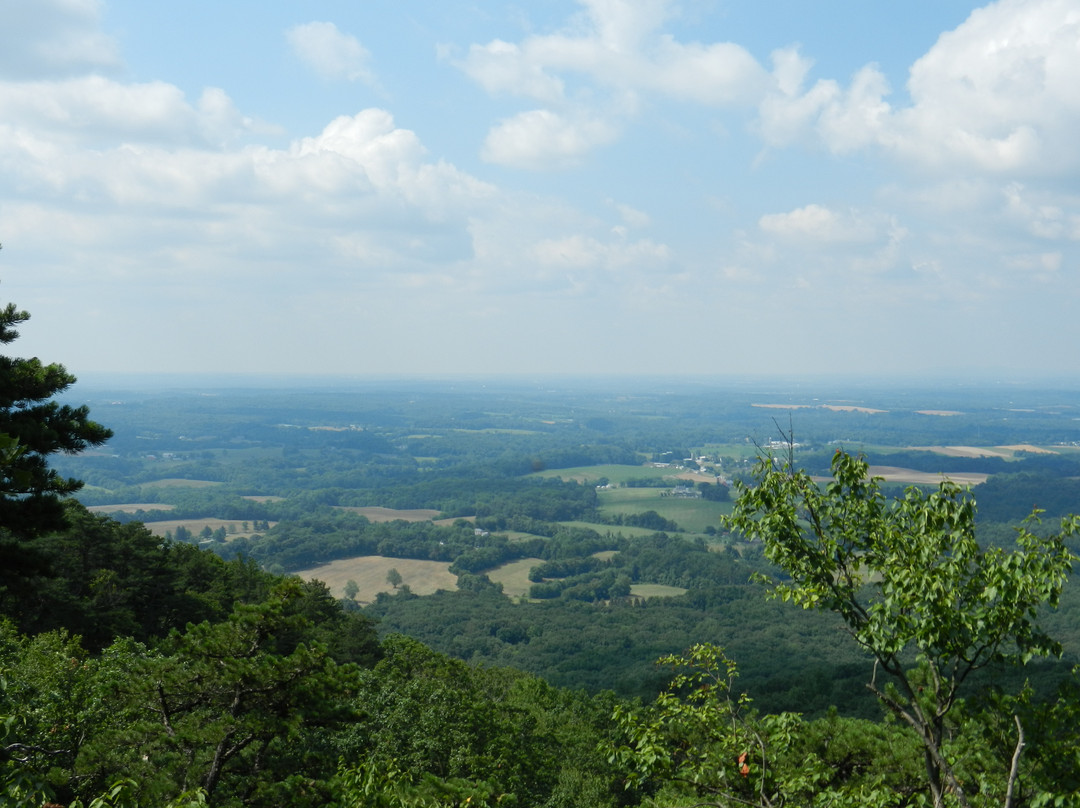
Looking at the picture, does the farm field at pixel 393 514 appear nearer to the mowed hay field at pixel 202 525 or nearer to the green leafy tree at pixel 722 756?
the mowed hay field at pixel 202 525

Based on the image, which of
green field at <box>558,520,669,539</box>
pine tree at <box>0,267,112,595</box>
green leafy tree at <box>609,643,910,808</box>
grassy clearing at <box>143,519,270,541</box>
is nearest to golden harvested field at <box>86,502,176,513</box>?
grassy clearing at <box>143,519,270,541</box>

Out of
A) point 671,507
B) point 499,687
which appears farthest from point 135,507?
point 499,687

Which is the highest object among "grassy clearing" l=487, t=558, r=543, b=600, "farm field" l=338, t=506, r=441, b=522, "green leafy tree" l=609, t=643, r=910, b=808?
"green leafy tree" l=609, t=643, r=910, b=808

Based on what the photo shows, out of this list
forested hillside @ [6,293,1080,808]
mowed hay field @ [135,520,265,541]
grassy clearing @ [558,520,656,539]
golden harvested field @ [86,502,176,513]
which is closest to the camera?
forested hillside @ [6,293,1080,808]

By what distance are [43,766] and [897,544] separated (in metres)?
12.7

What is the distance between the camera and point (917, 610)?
7242 mm

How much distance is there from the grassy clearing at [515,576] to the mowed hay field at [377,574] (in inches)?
114

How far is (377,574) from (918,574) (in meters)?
116

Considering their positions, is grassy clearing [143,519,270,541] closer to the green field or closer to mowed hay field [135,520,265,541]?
mowed hay field [135,520,265,541]

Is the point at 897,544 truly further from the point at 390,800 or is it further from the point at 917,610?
the point at 390,800

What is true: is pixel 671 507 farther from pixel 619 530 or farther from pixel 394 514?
pixel 394 514

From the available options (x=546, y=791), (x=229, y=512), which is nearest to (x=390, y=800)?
(x=546, y=791)

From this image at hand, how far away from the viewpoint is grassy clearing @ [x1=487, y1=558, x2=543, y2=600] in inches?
4614

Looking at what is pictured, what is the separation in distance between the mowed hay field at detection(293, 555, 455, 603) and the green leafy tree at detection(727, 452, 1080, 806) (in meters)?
100
